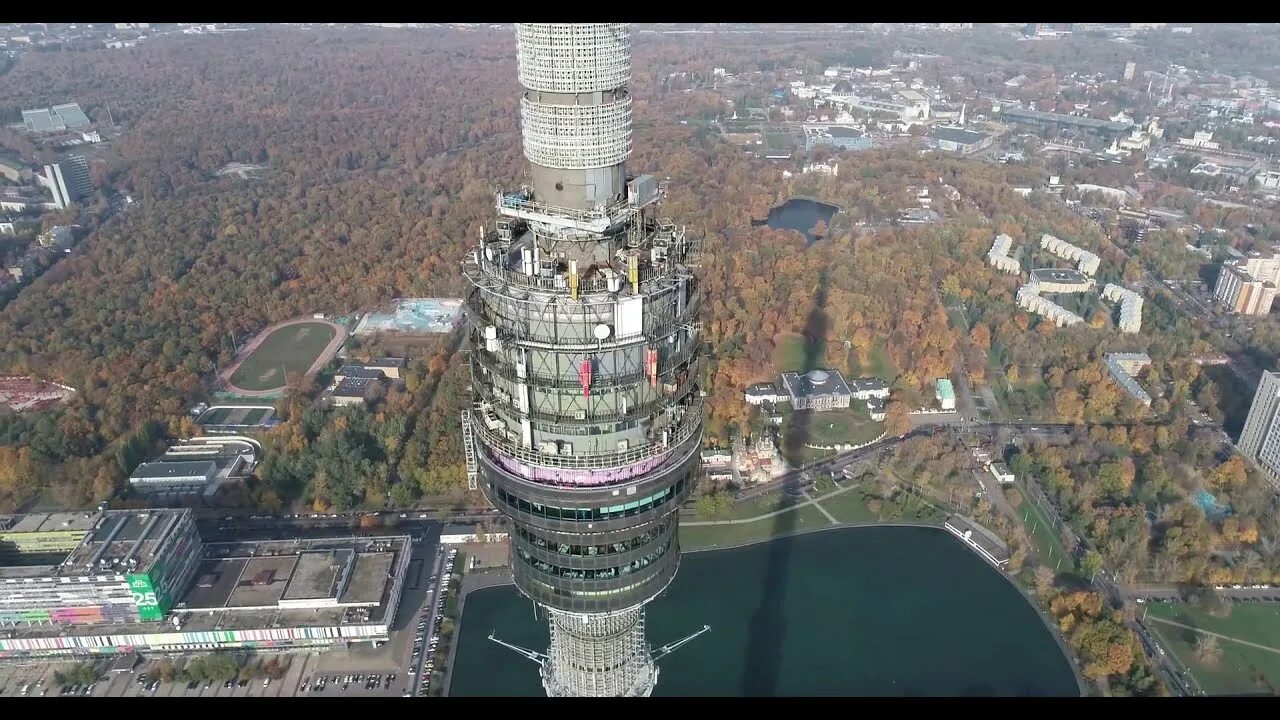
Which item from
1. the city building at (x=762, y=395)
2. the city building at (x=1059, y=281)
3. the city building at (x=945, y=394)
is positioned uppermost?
the city building at (x=1059, y=281)

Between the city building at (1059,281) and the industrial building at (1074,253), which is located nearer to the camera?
the city building at (1059,281)

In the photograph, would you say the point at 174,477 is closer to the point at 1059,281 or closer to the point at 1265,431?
the point at 1265,431

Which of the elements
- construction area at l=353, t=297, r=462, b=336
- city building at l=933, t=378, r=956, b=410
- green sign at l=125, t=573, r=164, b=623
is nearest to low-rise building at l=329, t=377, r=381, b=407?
construction area at l=353, t=297, r=462, b=336

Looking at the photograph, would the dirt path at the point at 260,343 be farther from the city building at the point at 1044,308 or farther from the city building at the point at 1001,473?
the city building at the point at 1044,308

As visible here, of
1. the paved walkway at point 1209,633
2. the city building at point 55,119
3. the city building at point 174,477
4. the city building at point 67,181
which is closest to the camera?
the paved walkway at point 1209,633

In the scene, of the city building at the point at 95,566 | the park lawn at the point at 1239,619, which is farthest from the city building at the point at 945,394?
the city building at the point at 95,566

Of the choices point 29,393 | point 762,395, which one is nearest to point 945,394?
point 762,395

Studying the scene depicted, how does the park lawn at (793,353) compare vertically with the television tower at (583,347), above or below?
below

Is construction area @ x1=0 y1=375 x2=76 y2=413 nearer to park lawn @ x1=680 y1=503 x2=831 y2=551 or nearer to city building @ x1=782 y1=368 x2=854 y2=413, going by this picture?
park lawn @ x1=680 y1=503 x2=831 y2=551
